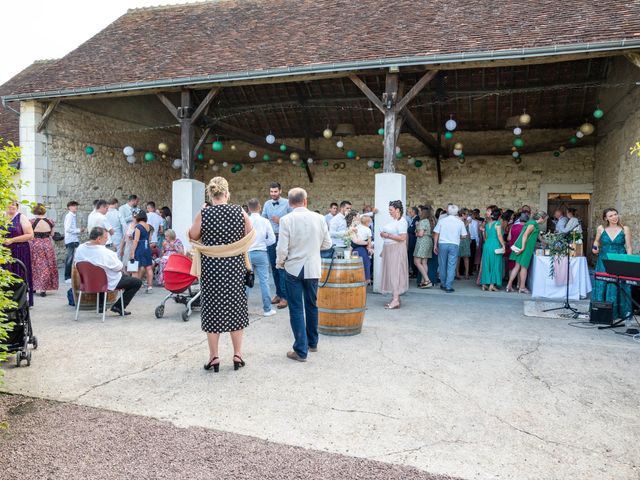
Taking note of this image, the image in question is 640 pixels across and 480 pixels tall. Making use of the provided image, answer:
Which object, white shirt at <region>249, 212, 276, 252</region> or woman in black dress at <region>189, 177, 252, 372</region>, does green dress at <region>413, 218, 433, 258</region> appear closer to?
white shirt at <region>249, 212, 276, 252</region>

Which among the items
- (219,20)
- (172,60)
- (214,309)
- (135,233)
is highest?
(219,20)

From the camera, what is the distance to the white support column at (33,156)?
33.6 feet

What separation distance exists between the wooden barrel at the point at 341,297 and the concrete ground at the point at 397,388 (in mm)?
196

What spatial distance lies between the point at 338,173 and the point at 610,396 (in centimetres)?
1222

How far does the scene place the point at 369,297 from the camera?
297 inches

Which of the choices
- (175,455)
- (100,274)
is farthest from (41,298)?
(175,455)

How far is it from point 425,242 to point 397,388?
502 centimetres

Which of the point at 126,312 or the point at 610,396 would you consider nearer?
the point at 610,396

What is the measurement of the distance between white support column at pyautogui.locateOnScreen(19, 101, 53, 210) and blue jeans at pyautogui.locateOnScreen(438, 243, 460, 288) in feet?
27.7

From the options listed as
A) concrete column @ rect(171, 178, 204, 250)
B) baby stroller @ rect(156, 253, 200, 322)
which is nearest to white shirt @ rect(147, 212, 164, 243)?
concrete column @ rect(171, 178, 204, 250)

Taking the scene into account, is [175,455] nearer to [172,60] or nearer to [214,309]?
[214,309]

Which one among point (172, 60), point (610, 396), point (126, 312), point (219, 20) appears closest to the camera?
point (610, 396)

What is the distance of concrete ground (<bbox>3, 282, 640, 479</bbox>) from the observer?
2.64 metres

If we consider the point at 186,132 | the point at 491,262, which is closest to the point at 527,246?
the point at 491,262
